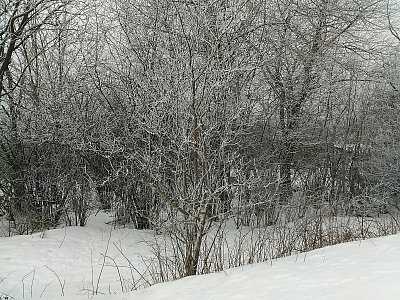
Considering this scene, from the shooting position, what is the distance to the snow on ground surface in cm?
406

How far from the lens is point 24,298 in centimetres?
545

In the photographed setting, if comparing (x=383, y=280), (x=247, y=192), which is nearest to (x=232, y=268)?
(x=383, y=280)

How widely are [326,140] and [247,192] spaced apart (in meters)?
4.00

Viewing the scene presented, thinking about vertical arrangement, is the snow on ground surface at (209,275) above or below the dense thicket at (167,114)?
below

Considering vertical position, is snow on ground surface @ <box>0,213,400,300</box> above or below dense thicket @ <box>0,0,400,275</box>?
below

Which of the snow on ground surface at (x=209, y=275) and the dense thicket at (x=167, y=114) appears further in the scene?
the dense thicket at (x=167, y=114)

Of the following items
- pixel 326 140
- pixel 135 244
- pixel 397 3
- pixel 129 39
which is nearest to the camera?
pixel 135 244

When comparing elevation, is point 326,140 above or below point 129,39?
below

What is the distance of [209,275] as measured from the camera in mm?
5344

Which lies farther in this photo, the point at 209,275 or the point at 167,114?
the point at 167,114

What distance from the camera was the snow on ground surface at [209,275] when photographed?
13.3ft

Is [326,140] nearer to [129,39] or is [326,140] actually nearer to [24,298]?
[129,39]

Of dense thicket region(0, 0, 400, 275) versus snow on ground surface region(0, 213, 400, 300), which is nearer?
snow on ground surface region(0, 213, 400, 300)

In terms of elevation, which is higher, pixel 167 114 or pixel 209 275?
pixel 167 114
